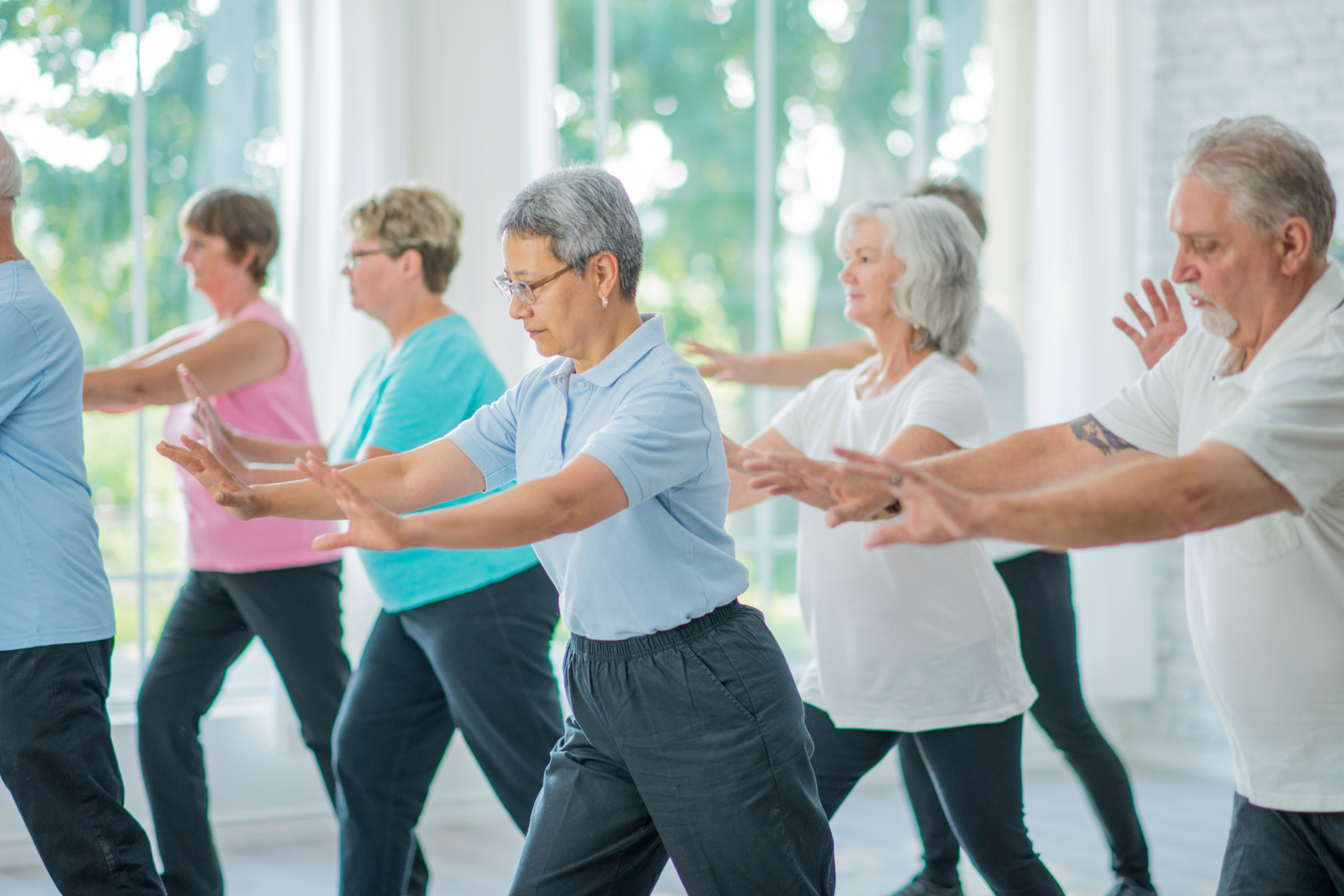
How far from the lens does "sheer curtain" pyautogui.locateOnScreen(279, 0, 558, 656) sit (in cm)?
333

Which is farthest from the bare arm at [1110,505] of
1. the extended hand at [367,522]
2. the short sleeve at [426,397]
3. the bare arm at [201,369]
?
the bare arm at [201,369]

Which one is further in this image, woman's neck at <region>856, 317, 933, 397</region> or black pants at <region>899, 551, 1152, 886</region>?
black pants at <region>899, 551, 1152, 886</region>

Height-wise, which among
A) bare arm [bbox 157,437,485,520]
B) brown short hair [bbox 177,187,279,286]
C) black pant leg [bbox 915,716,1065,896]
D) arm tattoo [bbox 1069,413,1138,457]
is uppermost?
brown short hair [bbox 177,187,279,286]

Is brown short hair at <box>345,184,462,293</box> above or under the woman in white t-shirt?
above

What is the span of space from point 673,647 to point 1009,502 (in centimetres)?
52

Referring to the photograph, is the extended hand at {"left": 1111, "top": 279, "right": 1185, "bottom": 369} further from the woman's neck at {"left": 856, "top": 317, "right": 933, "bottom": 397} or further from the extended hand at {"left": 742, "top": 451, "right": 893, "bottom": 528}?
the extended hand at {"left": 742, "top": 451, "right": 893, "bottom": 528}

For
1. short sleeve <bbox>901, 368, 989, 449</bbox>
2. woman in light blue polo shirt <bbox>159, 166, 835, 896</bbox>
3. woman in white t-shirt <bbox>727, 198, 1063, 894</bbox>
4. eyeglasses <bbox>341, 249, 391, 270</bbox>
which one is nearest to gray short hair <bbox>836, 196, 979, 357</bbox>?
woman in white t-shirt <bbox>727, 198, 1063, 894</bbox>

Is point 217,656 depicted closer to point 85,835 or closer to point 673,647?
point 85,835

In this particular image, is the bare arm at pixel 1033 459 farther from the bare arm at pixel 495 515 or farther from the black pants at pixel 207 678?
the black pants at pixel 207 678

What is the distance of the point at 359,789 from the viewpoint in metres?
2.33

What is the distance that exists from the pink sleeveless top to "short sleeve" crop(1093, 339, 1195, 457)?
156 centimetres

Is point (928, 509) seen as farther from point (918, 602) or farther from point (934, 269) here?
point (934, 269)

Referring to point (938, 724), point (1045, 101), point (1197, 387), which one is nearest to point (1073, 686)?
point (938, 724)

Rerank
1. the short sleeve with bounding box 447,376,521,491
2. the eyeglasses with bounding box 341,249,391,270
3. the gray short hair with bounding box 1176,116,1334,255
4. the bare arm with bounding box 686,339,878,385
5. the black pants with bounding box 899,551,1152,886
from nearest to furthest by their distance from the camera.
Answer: the gray short hair with bounding box 1176,116,1334,255 < the short sleeve with bounding box 447,376,521,491 < the eyeglasses with bounding box 341,249,391,270 < the black pants with bounding box 899,551,1152,886 < the bare arm with bounding box 686,339,878,385
